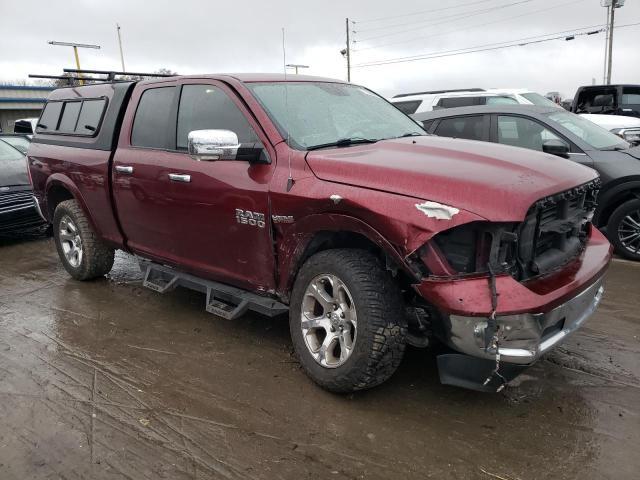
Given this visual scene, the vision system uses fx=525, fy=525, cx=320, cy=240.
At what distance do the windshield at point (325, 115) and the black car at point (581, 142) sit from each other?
1.85 metres

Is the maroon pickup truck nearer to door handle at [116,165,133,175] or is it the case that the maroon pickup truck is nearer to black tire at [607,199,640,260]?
door handle at [116,165,133,175]

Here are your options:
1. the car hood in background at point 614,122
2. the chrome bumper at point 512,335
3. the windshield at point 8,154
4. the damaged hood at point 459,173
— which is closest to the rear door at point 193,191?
the damaged hood at point 459,173

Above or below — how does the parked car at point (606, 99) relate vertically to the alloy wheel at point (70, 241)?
above

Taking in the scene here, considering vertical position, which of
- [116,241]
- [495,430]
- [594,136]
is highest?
[594,136]

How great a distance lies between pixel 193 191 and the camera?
3.79m

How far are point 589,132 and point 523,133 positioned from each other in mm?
793

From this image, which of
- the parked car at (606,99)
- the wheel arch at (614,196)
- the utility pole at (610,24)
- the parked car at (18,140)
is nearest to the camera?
the wheel arch at (614,196)

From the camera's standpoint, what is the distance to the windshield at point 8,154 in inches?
323

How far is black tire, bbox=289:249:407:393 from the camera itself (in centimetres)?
281

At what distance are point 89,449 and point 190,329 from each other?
62.9 inches

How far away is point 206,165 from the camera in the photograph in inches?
146

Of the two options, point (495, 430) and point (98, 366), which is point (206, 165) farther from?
point (495, 430)

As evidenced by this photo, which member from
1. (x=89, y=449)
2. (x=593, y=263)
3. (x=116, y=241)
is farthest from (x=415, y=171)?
(x=116, y=241)

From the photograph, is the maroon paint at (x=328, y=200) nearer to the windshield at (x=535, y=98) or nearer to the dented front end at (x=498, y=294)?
the dented front end at (x=498, y=294)
